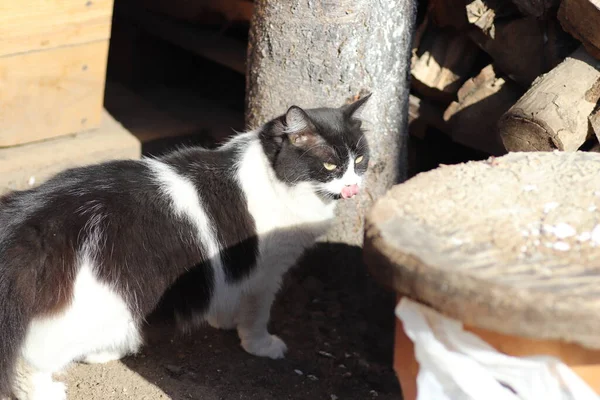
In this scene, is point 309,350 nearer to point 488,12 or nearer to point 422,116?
point 422,116

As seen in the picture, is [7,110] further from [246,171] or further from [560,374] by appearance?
[560,374]

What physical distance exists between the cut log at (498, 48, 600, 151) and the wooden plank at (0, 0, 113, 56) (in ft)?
5.19

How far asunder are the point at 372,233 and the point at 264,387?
3.52ft

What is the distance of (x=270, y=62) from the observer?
2418mm

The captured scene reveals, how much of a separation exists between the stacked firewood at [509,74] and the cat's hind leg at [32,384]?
143 cm

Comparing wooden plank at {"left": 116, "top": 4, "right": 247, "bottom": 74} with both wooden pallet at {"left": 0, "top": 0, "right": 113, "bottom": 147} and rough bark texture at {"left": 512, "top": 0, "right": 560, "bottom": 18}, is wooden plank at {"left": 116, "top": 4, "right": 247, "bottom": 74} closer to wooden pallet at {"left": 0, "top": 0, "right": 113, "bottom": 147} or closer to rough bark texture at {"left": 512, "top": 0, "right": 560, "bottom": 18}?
wooden pallet at {"left": 0, "top": 0, "right": 113, "bottom": 147}

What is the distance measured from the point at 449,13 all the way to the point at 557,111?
802mm

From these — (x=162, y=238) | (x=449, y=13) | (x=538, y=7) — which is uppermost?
(x=538, y=7)

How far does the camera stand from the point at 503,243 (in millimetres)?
1379

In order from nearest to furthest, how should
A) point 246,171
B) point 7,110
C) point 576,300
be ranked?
point 576,300
point 246,171
point 7,110

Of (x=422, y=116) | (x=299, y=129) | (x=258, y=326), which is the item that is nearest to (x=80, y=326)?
(x=258, y=326)

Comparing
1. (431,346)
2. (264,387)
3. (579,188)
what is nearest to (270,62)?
(264,387)

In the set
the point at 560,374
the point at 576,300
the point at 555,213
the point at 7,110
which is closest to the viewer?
the point at 576,300

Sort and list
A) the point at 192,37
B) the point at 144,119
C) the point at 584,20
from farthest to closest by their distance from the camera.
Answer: the point at 192,37
the point at 144,119
the point at 584,20
